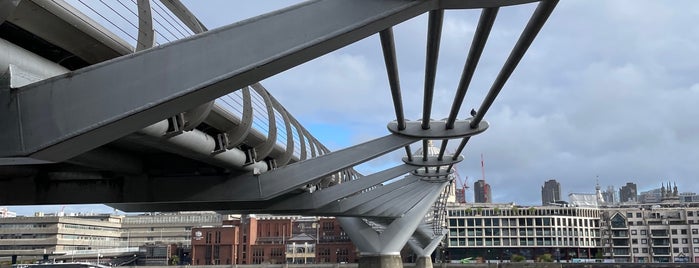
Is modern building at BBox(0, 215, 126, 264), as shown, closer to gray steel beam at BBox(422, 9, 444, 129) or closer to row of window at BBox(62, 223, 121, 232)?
row of window at BBox(62, 223, 121, 232)

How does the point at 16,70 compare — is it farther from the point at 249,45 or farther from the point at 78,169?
the point at 78,169

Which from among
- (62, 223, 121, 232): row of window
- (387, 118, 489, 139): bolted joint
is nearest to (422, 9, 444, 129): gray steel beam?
(387, 118, 489, 139): bolted joint

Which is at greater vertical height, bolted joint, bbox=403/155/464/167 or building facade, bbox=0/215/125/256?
bolted joint, bbox=403/155/464/167

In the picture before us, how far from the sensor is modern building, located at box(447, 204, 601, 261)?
368 ft

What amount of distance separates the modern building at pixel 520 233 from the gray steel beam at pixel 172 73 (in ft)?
363

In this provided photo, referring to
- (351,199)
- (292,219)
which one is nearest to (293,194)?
(351,199)

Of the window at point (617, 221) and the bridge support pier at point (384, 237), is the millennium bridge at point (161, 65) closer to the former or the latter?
the bridge support pier at point (384, 237)

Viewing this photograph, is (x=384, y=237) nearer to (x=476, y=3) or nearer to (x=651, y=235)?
(x=476, y=3)

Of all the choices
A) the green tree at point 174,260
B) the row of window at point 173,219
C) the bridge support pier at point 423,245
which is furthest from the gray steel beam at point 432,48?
the row of window at point 173,219

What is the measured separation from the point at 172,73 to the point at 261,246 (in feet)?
394

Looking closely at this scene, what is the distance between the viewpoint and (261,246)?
406ft

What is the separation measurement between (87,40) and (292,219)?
133450 mm

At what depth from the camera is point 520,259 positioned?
103 m

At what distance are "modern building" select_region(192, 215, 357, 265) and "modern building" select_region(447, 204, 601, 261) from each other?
20076 millimetres
